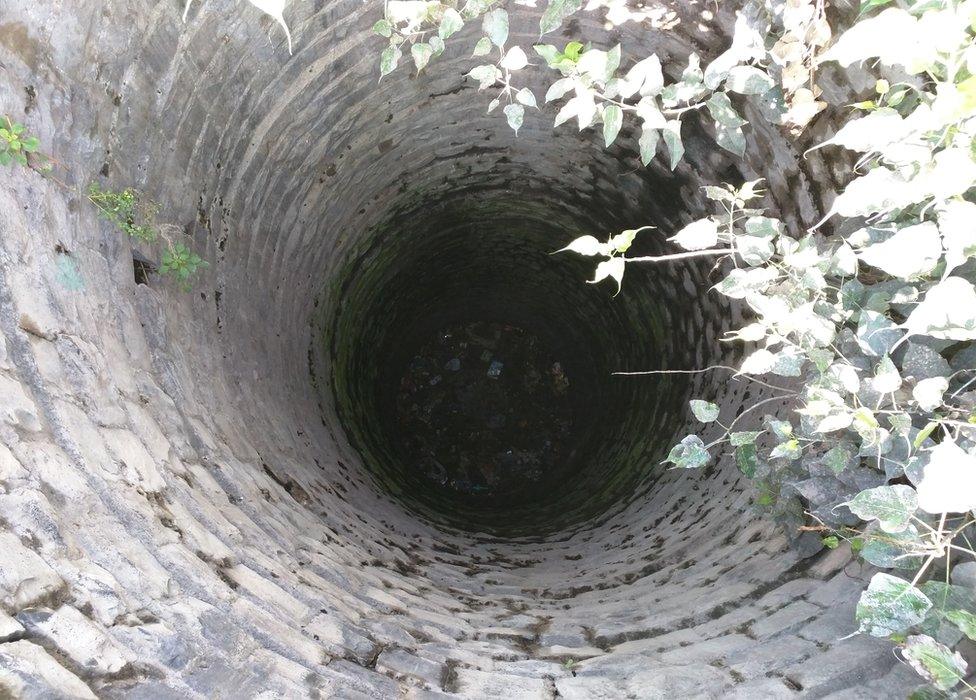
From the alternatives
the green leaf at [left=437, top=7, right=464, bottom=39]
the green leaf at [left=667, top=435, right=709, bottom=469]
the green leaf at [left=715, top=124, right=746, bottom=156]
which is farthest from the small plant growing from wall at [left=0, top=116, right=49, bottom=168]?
the green leaf at [left=715, top=124, right=746, bottom=156]

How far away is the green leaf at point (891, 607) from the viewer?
1.43m

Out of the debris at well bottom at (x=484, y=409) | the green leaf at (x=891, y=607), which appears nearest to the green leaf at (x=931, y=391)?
the green leaf at (x=891, y=607)

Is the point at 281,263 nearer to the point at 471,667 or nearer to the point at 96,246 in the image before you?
the point at 96,246

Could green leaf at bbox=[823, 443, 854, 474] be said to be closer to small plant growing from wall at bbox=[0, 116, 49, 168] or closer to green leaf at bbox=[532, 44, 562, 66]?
green leaf at bbox=[532, 44, 562, 66]

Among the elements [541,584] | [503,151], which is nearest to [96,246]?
[541,584]

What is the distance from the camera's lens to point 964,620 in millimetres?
1365

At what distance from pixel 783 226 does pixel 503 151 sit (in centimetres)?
194

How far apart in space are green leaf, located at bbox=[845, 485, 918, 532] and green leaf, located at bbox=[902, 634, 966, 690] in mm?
248

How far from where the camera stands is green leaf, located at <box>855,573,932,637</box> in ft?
4.68

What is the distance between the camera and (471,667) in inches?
73.7

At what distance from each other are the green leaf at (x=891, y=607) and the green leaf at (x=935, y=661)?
44 mm

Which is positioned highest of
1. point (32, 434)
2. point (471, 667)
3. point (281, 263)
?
point (281, 263)

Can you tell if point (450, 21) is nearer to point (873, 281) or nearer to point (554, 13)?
point (554, 13)

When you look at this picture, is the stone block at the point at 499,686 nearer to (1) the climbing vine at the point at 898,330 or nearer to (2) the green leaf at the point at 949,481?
(1) the climbing vine at the point at 898,330
